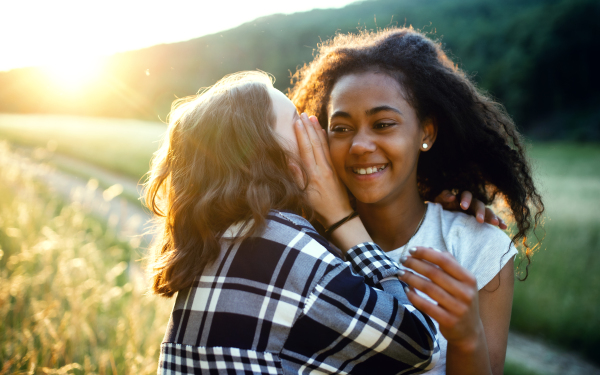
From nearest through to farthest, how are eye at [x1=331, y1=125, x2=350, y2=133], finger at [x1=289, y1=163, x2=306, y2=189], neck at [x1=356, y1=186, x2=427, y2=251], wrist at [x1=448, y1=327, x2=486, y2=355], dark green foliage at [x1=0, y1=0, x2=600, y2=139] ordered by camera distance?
1. wrist at [x1=448, y1=327, x2=486, y2=355]
2. finger at [x1=289, y1=163, x2=306, y2=189]
3. eye at [x1=331, y1=125, x2=350, y2=133]
4. neck at [x1=356, y1=186, x2=427, y2=251]
5. dark green foliage at [x1=0, y1=0, x2=600, y2=139]

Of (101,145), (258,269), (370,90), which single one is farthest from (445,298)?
(101,145)

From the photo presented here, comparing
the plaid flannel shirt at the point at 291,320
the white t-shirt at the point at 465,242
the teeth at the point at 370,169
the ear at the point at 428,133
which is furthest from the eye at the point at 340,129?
the plaid flannel shirt at the point at 291,320

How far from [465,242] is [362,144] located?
2.51ft

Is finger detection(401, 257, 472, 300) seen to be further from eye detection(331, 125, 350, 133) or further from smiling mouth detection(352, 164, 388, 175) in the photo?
eye detection(331, 125, 350, 133)

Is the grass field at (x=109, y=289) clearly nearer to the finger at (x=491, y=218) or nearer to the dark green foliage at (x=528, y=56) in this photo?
the finger at (x=491, y=218)

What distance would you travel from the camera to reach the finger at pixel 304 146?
82.7 inches

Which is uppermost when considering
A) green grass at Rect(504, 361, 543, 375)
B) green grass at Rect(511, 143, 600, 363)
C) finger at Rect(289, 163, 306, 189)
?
finger at Rect(289, 163, 306, 189)

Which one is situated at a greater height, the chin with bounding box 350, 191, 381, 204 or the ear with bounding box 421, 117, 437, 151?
the ear with bounding box 421, 117, 437, 151

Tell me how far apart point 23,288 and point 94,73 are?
14.6ft

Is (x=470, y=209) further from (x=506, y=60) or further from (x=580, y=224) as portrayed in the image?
(x=506, y=60)

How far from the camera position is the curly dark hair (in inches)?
92.2

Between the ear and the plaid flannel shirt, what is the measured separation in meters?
1.18

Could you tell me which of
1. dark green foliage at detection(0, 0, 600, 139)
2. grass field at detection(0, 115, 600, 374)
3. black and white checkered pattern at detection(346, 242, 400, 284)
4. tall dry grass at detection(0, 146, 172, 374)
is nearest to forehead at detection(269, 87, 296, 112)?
black and white checkered pattern at detection(346, 242, 400, 284)

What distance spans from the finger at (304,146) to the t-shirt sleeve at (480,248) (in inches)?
34.3
